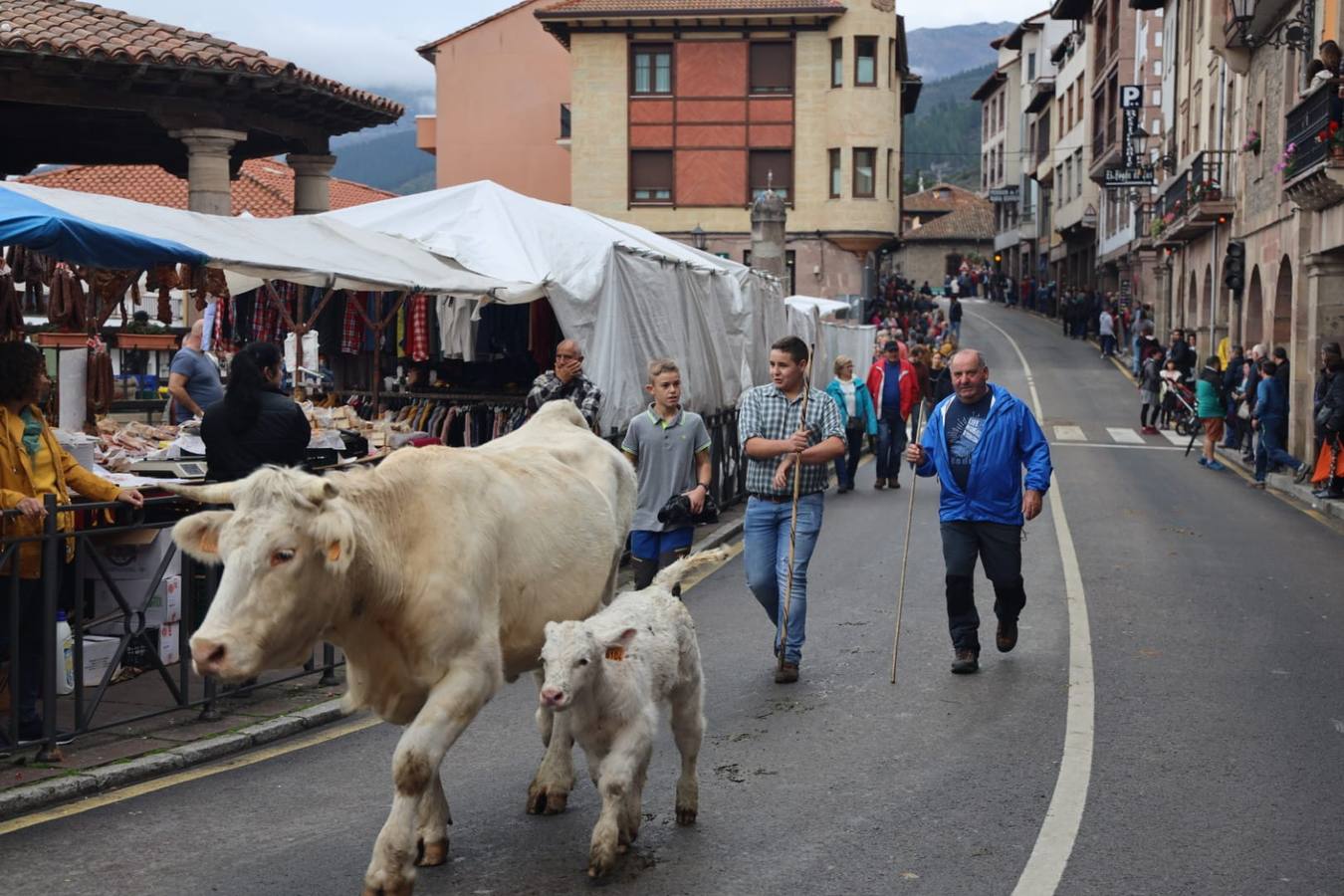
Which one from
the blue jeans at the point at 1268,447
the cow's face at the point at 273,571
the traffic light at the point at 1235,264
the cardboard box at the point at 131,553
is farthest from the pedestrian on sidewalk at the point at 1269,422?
the cow's face at the point at 273,571

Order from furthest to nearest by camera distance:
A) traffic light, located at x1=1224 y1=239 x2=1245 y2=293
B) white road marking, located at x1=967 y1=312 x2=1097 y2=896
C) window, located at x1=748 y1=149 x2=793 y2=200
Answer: window, located at x1=748 y1=149 x2=793 y2=200, traffic light, located at x1=1224 y1=239 x2=1245 y2=293, white road marking, located at x1=967 y1=312 x2=1097 y2=896

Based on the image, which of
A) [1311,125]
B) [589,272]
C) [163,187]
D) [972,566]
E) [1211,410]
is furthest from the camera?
[163,187]

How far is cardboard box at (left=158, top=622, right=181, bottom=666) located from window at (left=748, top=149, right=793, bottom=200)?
4359 cm

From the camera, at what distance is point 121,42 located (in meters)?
16.8

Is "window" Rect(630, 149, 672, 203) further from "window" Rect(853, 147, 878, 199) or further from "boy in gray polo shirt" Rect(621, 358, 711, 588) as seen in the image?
"boy in gray polo shirt" Rect(621, 358, 711, 588)

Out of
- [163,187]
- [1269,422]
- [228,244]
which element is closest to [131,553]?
[228,244]

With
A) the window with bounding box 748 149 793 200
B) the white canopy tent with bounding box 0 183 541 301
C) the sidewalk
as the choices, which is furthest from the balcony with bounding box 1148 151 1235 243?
the sidewalk

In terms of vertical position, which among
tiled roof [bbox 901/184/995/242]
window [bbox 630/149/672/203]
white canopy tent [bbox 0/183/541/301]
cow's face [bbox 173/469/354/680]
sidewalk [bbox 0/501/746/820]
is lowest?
sidewalk [bbox 0/501/746/820]

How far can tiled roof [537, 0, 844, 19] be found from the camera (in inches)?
1961

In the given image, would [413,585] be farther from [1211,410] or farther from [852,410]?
[1211,410]

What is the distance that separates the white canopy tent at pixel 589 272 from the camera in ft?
47.0

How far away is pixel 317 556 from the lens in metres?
5.09

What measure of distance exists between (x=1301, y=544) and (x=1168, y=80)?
124ft

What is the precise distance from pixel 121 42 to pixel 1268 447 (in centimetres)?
1728
